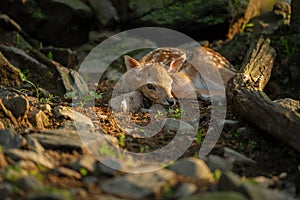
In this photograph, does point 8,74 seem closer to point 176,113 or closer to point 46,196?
point 176,113

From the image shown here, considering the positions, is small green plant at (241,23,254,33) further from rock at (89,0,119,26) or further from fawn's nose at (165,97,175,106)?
fawn's nose at (165,97,175,106)

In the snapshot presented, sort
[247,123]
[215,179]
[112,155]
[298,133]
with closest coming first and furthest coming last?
[215,179]
[112,155]
[298,133]
[247,123]

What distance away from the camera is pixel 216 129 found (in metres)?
6.82

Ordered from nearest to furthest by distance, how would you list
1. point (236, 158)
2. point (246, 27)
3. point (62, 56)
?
point (236, 158), point (62, 56), point (246, 27)

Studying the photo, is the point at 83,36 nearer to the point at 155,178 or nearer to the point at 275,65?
the point at 275,65

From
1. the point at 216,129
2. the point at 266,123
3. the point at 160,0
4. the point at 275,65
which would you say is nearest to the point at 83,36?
the point at 160,0

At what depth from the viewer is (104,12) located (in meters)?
11.7

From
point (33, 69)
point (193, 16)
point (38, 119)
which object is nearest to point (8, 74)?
point (33, 69)

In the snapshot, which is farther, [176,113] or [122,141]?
[176,113]

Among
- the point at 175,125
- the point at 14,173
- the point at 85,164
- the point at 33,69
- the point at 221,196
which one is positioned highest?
the point at 221,196

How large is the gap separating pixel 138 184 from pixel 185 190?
0.38m

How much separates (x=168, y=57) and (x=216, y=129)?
2.89 m

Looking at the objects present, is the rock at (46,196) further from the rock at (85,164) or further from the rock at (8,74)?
the rock at (8,74)

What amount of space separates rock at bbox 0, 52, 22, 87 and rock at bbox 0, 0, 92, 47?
2938 mm
